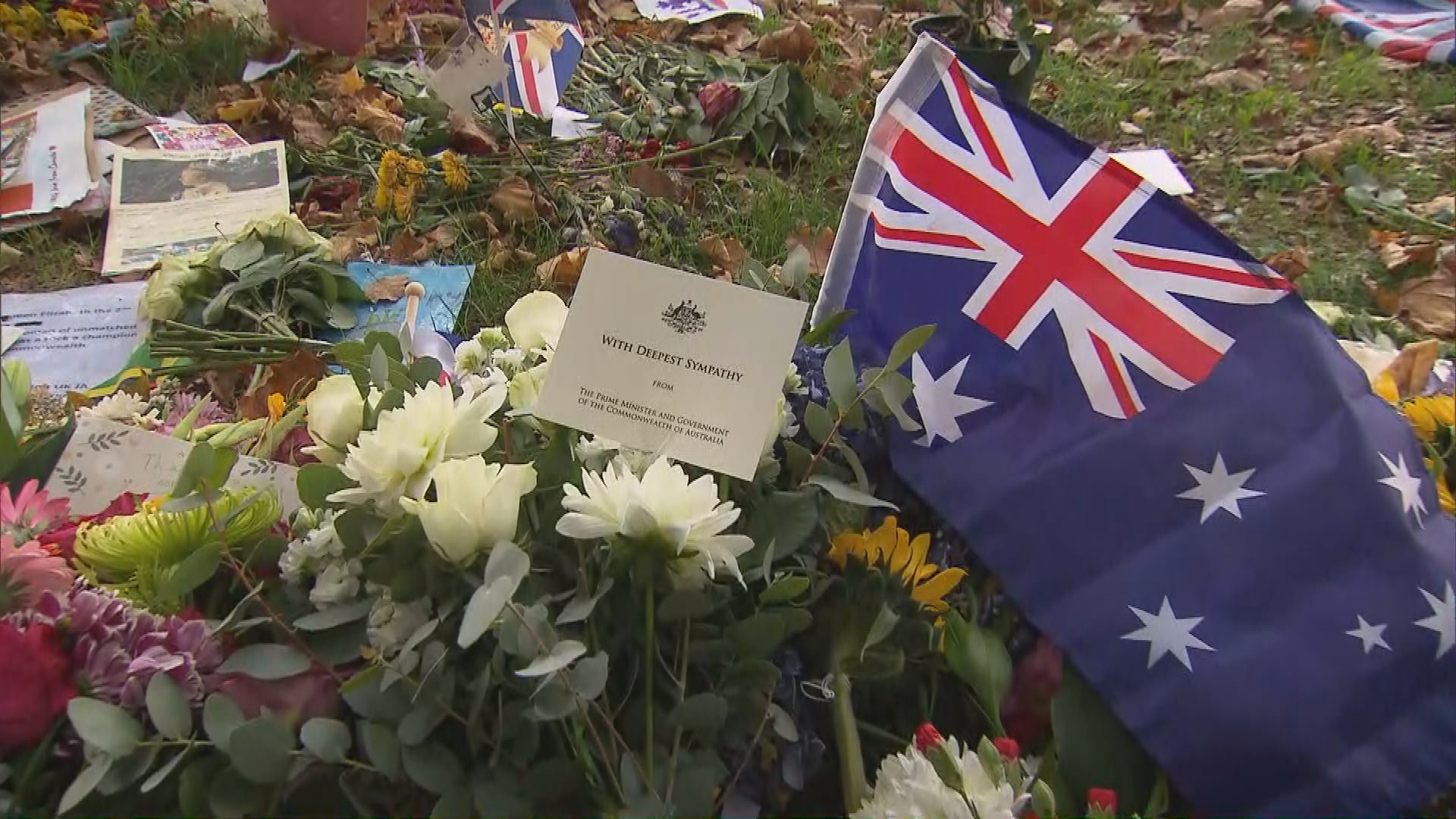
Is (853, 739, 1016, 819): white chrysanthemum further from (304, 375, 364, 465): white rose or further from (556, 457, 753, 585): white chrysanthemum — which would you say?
(304, 375, 364, 465): white rose

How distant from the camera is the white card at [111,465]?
83 cm

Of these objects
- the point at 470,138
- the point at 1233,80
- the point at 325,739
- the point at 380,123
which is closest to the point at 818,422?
the point at 325,739

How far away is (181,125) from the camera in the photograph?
2.15 m

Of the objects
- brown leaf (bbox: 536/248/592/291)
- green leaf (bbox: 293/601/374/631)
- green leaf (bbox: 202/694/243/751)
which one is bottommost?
brown leaf (bbox: 536/248/592/291)

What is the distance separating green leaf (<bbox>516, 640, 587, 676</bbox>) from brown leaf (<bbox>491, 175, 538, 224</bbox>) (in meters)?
1.41

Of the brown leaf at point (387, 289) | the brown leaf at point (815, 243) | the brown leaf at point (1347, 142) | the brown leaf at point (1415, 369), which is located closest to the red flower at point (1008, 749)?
the brown leaf at point (1415, 369)

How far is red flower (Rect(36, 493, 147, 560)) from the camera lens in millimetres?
729

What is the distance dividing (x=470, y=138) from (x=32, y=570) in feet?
5.17

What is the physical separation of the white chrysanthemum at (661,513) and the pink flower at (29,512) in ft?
1.18

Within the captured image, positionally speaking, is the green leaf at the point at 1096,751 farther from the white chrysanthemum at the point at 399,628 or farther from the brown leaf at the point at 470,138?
the brown leaf at the point at 470,138

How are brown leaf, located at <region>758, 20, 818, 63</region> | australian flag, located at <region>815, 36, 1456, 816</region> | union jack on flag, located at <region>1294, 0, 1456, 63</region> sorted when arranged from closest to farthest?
1. australian flag, located at <region>815, 36, 1456, 816</region>
2. brown leaf, located at <region>758, 20, 818, 63</region>
3. union jack on flag, located at <region>1294, 0, 1456, 63</region>

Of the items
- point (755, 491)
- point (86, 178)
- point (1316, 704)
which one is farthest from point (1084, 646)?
point (86, 178)

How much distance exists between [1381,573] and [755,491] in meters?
0.45

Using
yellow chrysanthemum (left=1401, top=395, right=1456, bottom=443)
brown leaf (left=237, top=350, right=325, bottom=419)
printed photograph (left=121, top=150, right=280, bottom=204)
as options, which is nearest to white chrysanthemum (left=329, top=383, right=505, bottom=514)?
brown leaf (left=237, top=350, right=325, bottom=419)
